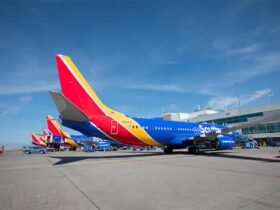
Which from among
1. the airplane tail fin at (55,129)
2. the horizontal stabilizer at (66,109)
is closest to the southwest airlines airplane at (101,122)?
the horizontal stabilizer at (66,109)

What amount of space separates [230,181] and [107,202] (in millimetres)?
5064

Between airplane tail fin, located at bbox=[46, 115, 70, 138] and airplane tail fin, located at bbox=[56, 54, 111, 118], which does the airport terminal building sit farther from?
airplane tail fin, located at bbox=[56, 54, 111, 118]

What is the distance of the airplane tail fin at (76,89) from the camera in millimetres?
17484

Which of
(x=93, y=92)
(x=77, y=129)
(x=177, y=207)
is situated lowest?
(x=177, y=207)

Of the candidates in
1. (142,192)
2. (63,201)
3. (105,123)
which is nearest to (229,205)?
(142,192)

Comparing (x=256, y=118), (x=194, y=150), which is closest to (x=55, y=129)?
(x=194, y=150)

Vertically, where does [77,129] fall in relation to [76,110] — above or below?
below

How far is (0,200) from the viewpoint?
21.1 feet

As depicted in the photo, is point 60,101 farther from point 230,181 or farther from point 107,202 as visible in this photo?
point 230,181

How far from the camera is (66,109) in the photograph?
50.1ft

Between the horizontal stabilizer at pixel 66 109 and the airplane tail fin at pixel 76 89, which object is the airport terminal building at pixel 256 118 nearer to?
the airplane tail fin at pixel 76 89

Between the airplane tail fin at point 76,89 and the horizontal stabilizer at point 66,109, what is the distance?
1660 mm

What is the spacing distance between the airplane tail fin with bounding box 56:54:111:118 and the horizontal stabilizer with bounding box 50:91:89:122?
5.45 ft

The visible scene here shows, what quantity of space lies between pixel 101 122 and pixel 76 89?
348 centimetres
